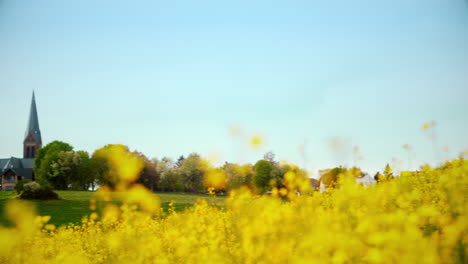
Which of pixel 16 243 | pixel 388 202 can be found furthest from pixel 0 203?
pixel 388 202

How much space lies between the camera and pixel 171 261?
14.0 feet

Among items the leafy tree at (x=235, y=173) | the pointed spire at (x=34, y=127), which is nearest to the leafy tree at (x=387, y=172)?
the leafy tree at (x=235, y=173)

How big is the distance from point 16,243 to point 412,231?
4.74 meters

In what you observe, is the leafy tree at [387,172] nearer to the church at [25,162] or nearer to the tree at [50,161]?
the tree at [50,161]

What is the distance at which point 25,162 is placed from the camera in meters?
88.7

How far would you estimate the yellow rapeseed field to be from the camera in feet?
9.24

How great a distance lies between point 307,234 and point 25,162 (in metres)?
99.6

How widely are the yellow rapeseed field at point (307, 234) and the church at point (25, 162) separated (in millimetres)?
81776

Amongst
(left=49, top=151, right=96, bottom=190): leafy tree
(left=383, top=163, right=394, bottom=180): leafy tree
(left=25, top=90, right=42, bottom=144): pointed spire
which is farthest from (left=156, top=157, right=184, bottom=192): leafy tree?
(left=25, top=90, right=42, bottom=144): pointed spire

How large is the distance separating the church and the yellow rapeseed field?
81776 mm

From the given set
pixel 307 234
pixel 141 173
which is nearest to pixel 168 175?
pixel 141 173

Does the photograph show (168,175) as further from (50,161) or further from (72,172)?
(50,161)

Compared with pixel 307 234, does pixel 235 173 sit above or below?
above

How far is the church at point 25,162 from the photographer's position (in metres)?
76.5
